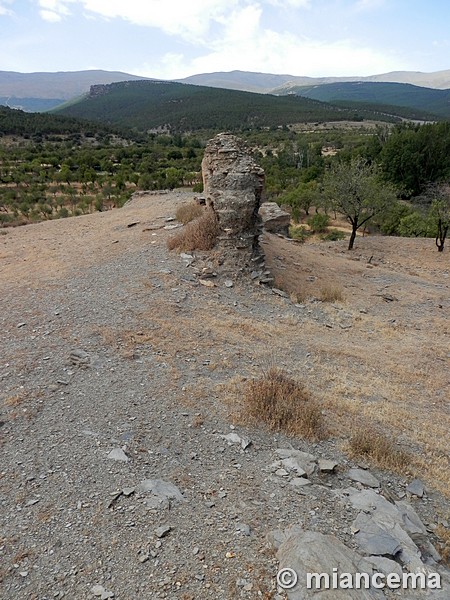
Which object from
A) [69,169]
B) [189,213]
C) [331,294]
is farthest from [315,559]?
[69,169]

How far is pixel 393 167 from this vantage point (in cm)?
3812

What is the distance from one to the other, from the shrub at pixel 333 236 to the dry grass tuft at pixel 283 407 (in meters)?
19.2

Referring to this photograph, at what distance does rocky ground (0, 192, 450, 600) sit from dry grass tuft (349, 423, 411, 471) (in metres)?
0.14

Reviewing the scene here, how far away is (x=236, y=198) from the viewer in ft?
38.0

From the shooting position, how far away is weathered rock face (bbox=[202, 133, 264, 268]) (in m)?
11.6

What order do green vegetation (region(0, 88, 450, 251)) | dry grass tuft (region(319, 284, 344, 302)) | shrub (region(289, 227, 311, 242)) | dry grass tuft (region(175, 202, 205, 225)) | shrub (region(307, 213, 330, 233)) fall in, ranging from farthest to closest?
shrub (region(307, 213, 330, 233))
shrub (region(289, 227, 311, 242))
green vegetation (region(0, 88, 450, 251))
dry grass tuft (region(175, 202, 205, 225))
dry grass tuft (region(319, 284, 344, 302))

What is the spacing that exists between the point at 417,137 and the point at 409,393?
3837 centimetres

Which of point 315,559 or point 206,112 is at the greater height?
point 206,112

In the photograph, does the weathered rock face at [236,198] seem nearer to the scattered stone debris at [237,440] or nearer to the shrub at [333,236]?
the scattered stone debris at [237,440]

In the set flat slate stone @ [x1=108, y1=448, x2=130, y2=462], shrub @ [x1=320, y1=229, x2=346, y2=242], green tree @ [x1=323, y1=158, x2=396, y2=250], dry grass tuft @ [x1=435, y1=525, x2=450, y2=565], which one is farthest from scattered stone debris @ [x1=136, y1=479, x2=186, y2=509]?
shrub @ [x1=320, y1=229, x2=346, y2=242]

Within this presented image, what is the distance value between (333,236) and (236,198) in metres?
14.9

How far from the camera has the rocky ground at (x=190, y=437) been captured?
3828mm

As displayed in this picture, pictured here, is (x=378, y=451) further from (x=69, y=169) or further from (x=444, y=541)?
(x=69, y=169)

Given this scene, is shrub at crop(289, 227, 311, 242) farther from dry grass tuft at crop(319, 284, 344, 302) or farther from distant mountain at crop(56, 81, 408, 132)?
distant mountain at crop(56, 81, 408, 132)
